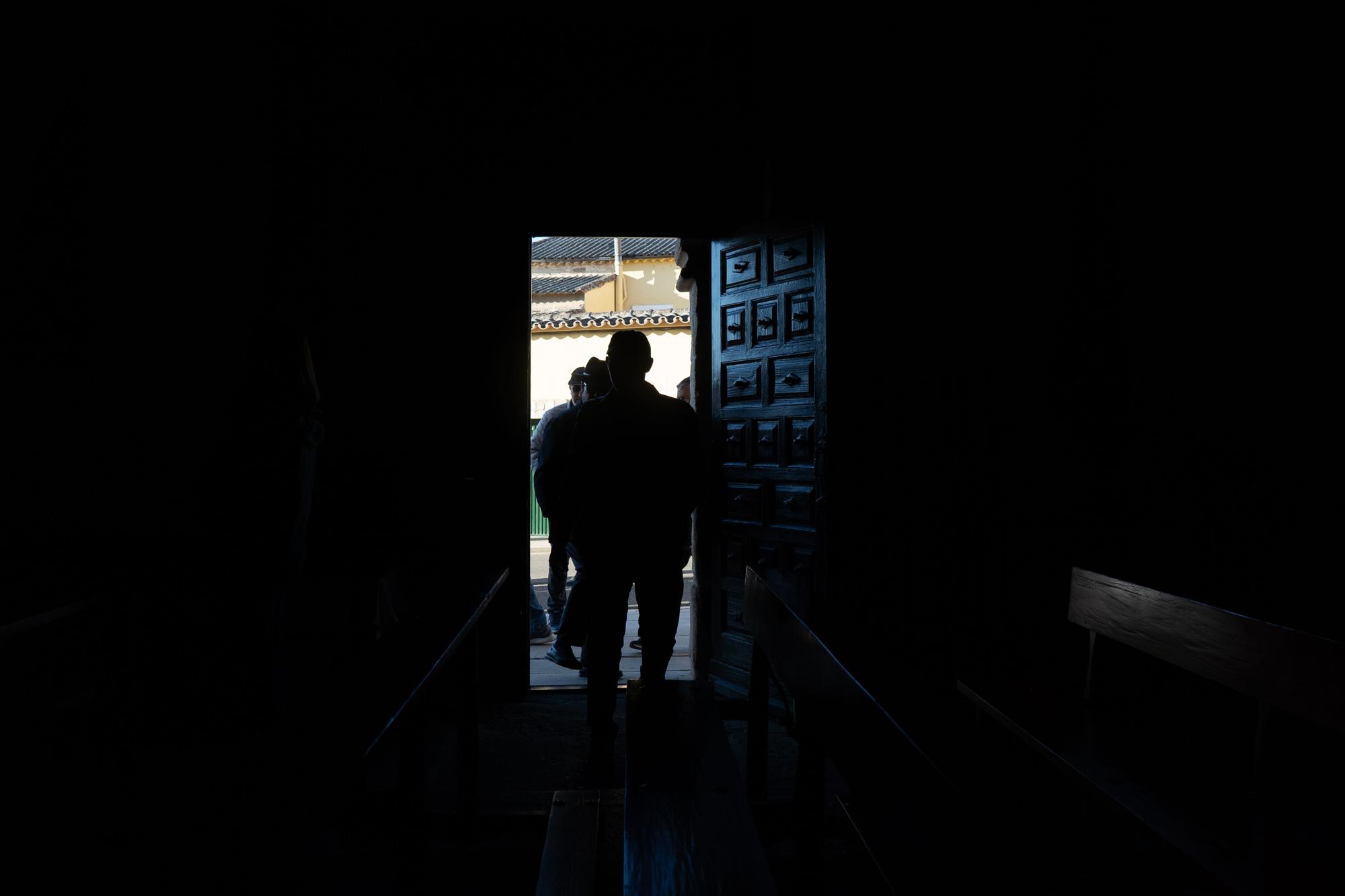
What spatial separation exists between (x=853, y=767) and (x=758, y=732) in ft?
3.61

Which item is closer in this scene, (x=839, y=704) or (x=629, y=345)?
(x=839, y=704)

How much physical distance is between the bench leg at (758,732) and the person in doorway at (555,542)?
3.86ft

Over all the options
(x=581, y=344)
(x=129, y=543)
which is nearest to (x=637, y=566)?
(x=129, y=543)

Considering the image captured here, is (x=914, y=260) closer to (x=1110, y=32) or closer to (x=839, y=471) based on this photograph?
(x=839, y=471)

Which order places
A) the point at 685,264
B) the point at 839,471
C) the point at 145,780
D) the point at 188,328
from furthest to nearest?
the point at 685,264
the point at 839,471
the point at 188,328
the point at 145,780

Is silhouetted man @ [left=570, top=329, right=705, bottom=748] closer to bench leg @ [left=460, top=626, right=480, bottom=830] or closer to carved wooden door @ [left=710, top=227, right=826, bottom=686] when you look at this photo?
bench leg @ [left=460, top=626, right=480, bottom=830]

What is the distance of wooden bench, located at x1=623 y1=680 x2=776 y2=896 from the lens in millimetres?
1336

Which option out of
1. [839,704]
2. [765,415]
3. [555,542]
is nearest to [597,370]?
[765,415]

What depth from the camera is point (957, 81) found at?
156 inches

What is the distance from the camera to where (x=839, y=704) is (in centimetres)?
159

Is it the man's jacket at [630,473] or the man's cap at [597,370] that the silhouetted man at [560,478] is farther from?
the man's jacket at [630,473]

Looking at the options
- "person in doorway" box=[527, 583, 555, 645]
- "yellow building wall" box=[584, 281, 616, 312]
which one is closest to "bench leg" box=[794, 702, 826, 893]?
"person in doorway" box=[527, 583, 555, 645]

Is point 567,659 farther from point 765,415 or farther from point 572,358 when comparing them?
point 572,358

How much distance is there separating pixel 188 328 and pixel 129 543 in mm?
963
